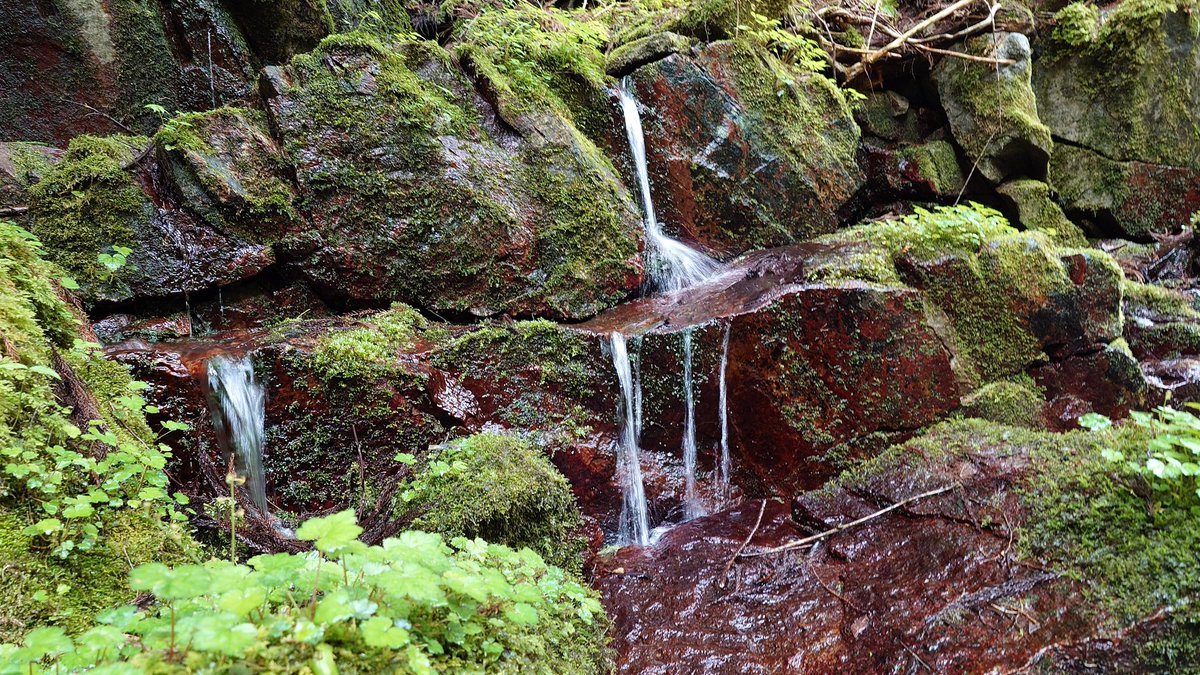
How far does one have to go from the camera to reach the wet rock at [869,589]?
2.86m

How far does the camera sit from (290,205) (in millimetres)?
5309

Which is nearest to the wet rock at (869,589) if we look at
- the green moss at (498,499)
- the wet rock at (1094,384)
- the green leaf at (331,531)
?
the green moss at (498,499)

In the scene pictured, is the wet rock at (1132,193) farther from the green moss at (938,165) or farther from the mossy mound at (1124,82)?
the green moss at (938,165)

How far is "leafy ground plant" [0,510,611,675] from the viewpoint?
142 cm

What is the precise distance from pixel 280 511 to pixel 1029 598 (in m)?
4.42

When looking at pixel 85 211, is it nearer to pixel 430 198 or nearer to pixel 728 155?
pixel 430 198

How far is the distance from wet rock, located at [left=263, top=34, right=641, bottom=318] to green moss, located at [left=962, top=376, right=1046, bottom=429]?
3.21m

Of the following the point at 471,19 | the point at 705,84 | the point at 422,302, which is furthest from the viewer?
the point at 471,19

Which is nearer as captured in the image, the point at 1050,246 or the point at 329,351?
the point at 329,351

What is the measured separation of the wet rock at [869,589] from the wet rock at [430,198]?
106 inches

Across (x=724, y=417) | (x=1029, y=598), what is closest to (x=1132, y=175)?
Result: (x=724, y=417)

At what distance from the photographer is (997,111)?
322 inches

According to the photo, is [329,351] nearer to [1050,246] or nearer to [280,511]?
[280,511]

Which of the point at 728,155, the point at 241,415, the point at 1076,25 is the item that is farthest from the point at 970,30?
the point at 241,415
